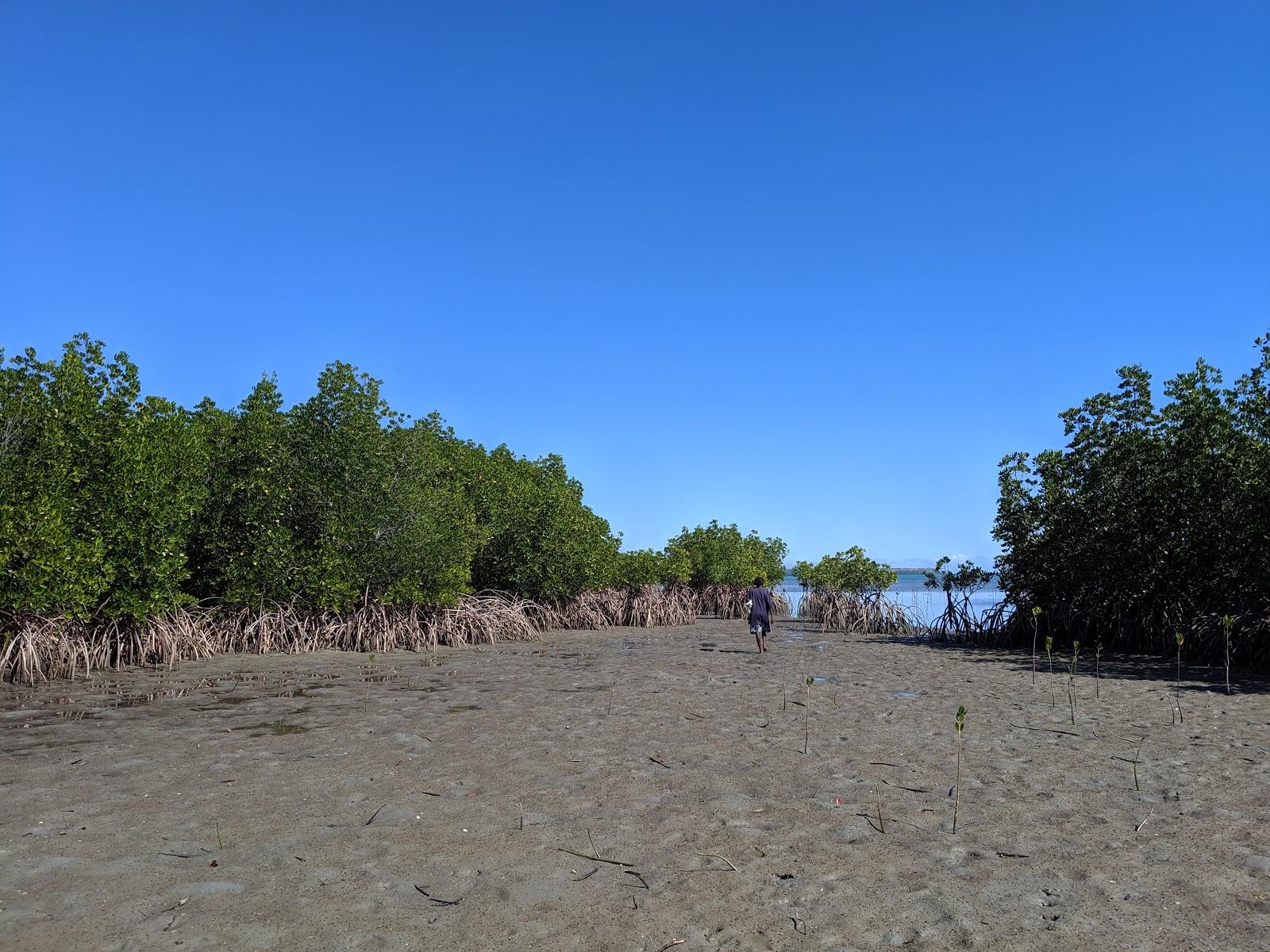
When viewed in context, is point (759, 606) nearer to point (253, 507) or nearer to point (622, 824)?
point (253, 507)

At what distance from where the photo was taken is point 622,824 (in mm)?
5609

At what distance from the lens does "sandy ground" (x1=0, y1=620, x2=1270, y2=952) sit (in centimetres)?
409

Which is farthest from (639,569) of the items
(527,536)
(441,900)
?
(441,900)

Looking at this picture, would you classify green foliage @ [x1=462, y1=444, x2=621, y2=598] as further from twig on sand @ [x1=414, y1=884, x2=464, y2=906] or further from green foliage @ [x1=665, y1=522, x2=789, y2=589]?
twig on sand @ [x1=414, y1=884, x2=464, y2=906]

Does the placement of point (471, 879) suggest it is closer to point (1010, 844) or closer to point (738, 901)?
point (738, 901)

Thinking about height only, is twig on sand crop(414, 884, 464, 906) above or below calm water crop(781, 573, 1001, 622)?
below

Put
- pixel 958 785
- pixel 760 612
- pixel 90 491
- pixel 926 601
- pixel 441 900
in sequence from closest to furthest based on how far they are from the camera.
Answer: pixel 441 900 < pixel 958 785 < pixel 90 491 < pixel 760 612 < pixel 926 601

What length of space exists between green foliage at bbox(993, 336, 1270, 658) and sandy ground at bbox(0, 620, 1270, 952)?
6.40 meters

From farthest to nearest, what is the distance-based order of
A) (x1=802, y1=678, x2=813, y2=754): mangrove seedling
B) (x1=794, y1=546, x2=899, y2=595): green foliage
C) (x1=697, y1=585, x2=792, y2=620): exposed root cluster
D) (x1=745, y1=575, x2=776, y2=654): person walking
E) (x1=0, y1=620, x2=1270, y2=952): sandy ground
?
(x1=697, y1=585, x2=792, y2=620): exposed root cluster < (x1=794, y1=546, x2=899, y2=595): green foliage < (x1=745, y1=575, x2=776, y2=654): person walking < (x1=802, y1=678, x2=813, y2=754): mangrove seedling < (x1=0, y1=620, x2=1270, y2=952): sandy ground

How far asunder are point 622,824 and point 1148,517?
55.9ft

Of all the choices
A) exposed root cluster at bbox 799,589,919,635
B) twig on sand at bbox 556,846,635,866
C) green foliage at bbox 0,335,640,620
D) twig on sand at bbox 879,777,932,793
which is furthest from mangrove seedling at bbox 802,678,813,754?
exposed root cluster at bbox 799,589,919,635

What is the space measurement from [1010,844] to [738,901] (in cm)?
208

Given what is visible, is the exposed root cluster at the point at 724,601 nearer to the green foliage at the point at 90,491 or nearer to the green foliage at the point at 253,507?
the green foliage at the point at 253,507

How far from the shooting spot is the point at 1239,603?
53.9ft
